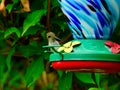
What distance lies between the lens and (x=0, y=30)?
201 centimetres

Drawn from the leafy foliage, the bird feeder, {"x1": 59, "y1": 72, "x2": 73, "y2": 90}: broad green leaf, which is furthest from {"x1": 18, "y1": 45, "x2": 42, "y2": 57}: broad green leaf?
the bird feeder

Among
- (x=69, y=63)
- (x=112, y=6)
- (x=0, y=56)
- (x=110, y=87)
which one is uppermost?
(x=112, y=6)

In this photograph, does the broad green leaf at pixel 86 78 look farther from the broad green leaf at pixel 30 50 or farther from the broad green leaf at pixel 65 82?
the broad green leaf at pixel 30 50

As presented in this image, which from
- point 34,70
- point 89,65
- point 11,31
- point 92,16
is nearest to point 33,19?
point 11,31

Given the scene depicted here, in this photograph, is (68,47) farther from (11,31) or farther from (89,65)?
(11,31)

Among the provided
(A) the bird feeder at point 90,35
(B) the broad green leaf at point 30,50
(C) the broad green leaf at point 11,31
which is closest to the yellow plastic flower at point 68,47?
(A) the bird feeder at point 90,35

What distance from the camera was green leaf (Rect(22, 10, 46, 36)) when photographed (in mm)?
1793

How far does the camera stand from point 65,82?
1.94 meters

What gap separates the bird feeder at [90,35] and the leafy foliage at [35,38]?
0.28 metres

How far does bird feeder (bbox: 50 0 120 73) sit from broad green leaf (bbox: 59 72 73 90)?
0.39m

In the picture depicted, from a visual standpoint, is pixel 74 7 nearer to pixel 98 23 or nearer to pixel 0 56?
pixel 98 23

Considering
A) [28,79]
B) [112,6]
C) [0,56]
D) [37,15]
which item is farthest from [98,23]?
[0,56]

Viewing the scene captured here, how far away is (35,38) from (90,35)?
0.61 metres

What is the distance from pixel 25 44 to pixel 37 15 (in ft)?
1.02
